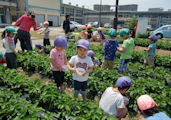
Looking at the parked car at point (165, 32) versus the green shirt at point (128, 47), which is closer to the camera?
the green shirt at point (128, 47)

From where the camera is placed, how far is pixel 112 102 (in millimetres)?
2154

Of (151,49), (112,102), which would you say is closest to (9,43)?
(112,102)

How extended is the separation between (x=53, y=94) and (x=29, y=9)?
33172 mm

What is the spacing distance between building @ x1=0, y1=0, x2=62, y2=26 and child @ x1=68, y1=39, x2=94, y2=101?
32.4 meters

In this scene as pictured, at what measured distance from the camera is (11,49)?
12.8 feet

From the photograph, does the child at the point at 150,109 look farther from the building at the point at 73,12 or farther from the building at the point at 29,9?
the building at the point at 73,12

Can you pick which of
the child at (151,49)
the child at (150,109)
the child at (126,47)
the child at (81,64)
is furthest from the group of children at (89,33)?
the child at (150,109)

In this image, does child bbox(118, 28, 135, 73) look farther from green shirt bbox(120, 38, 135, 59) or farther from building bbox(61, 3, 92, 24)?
building bbox(61, 3, 92, 24)

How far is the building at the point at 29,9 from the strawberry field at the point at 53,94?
30.6 meters

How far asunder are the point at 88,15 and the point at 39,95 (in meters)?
54.4

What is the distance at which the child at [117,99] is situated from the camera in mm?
2117

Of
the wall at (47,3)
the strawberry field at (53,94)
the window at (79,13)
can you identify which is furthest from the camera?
the window at (79,13)

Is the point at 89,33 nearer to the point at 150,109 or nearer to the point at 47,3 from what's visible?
the point at 150,109

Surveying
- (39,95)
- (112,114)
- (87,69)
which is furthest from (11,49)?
(112,114)
